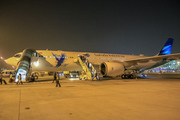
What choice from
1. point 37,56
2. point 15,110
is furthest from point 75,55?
point 15,110

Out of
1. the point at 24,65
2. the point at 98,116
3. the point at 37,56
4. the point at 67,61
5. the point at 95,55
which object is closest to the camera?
the point at 98,116

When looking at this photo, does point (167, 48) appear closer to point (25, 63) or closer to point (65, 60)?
point (65, 60)

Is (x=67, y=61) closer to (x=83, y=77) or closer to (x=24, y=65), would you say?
(x=83, y=77)

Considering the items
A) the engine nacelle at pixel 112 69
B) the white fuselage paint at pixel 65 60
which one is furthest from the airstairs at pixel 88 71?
the engine nacelle at pixel 112 69

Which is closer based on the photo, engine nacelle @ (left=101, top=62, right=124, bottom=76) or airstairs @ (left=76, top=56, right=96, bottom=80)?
airstairs @ (left=76, top=56, right=96, bottom=80)

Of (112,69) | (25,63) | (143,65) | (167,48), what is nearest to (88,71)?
(112,69)

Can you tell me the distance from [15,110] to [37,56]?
43.5 feet

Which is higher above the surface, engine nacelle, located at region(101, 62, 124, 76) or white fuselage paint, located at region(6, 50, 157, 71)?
white fuselage paint, located at region(6, 50, 157, 71)

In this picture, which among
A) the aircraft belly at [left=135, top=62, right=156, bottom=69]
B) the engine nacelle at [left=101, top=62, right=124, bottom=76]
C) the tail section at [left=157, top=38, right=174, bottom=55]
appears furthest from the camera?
the tail section at [left=157, top=38, right=174, bottom=55]

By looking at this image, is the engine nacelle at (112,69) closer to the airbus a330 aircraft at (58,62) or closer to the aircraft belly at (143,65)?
the airbus a330 aircraft at (58,62)

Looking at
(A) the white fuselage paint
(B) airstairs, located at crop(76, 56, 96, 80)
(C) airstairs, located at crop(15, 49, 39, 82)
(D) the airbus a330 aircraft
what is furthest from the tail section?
(C) airstairs, located at crop(15, 49, 39, 82)

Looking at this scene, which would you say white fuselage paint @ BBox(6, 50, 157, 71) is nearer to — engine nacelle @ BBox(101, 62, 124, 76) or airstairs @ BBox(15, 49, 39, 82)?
airstairs @ BBox(15, 49, 39, 82)

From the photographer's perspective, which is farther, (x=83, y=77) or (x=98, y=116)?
(x=83, y=77)

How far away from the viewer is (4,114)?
13.8 ft
